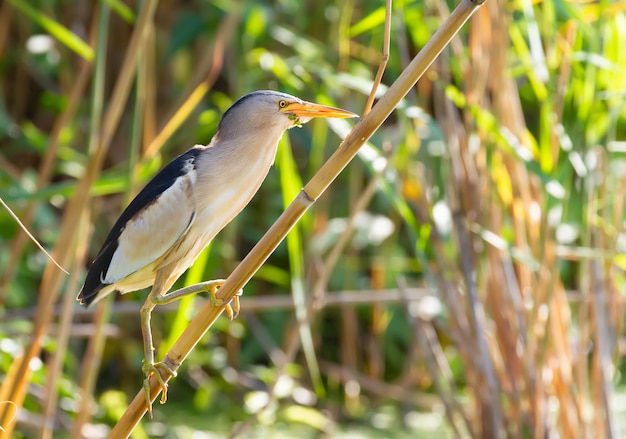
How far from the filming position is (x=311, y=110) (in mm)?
1271

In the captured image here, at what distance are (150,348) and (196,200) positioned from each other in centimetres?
22

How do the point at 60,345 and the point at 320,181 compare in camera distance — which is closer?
the point at 320,181

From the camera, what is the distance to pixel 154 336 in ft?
9.29

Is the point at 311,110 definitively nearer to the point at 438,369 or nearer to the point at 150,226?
the point at 150,226

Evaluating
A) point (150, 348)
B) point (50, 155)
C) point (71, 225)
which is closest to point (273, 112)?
point (150, 348)

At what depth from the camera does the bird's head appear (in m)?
1.28

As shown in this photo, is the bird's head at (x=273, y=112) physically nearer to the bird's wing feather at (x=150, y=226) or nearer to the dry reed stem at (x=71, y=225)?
the bird's wing feather at (x=150, y=226)

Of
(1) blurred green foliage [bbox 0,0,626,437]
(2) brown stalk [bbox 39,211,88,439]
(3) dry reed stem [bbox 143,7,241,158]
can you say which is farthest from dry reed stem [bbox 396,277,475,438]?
(2) brown stalk [bbox 39,211,88,439]

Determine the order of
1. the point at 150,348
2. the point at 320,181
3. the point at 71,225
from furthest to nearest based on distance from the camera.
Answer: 1. the point at 71,225
2. the point at 150,348
3. the point at 320,181

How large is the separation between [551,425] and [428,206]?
513 millimetres

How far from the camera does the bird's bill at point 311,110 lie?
1271 millimetres

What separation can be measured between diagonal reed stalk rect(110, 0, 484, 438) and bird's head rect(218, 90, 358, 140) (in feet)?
0.52

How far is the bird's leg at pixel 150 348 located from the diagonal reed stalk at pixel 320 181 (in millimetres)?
26

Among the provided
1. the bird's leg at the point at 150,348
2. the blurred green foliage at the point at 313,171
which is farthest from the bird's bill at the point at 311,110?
the blurred green foliage at the point at 313,171
